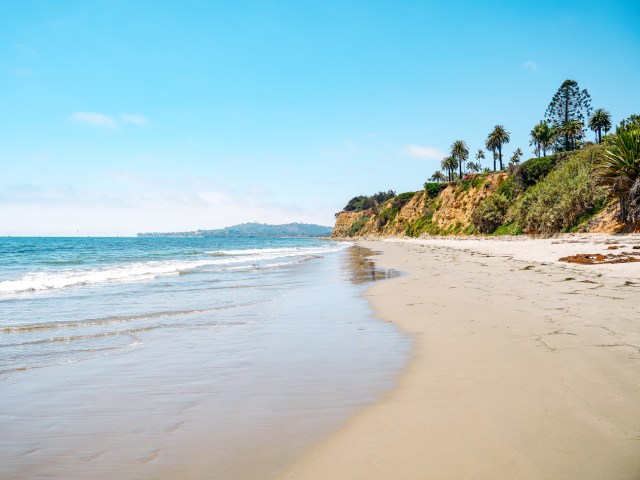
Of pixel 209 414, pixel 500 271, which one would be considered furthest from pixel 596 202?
pixel 209 414

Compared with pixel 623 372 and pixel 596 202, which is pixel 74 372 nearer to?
pixel 623 372

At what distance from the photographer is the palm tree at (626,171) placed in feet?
83.7

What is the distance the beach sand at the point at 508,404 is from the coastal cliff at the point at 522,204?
25.0 meters

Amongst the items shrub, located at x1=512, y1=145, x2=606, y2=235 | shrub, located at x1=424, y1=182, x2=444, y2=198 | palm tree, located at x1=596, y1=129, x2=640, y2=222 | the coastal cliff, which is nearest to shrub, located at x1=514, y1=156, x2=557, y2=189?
the coastal cliff

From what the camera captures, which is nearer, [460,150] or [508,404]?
[508,404]

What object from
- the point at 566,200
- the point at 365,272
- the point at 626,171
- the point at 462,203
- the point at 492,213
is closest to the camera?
the point at 365,272

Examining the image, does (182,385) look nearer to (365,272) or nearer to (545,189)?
(365,272)

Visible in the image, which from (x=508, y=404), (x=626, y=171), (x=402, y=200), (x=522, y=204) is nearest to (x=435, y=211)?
(x=402, y=200)

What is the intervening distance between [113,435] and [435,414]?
9.66ft

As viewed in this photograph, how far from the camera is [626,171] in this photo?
26250 millimetres

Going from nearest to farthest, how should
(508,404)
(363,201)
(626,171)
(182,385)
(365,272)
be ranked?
(508,404), (182,385), (365,272), (626,171), (363,201)

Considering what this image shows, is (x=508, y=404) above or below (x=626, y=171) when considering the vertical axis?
below

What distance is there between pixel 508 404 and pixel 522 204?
4645cm

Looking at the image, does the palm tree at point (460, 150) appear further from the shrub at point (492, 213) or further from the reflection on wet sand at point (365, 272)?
the reflection on wet sand at point (365, 272)
